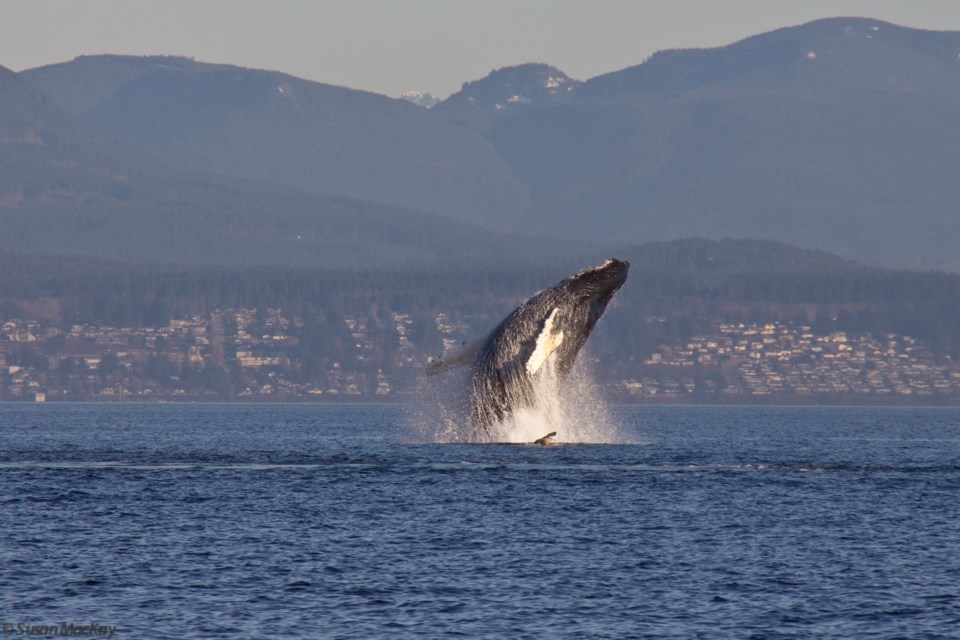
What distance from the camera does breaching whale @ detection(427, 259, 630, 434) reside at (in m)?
72.1

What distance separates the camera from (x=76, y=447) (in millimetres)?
106875

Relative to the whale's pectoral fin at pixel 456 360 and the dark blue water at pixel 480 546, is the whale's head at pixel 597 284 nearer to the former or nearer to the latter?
the whale's pectoral fin at pixel 456 360

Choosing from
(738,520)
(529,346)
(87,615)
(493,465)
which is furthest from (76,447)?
(87,615)

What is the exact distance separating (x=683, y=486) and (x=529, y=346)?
9.78 meters

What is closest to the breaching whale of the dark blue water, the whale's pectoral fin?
the whale's pectoral fin

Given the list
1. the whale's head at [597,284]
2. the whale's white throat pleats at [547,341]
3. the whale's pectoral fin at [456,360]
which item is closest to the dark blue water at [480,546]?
the whale's pectoral fin at [456,360]

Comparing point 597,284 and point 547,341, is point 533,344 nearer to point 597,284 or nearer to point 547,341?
point 547,341

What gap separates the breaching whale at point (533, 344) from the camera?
7212cm

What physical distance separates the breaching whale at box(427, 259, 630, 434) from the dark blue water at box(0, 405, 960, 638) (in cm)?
421

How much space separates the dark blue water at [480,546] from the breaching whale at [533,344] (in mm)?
4206

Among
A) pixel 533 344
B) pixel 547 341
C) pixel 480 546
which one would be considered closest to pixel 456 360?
pixel 533 344

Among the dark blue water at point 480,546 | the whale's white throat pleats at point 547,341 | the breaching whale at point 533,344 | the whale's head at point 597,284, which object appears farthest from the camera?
the whale's white throat pleats at point 547,341

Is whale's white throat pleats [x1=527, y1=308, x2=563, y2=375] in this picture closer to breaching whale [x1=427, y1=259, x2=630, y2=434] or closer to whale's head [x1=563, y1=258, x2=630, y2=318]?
breaching whale [x1=427, y1=259, x2=630, y2=434]

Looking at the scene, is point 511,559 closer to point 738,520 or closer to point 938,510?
point 738,520
